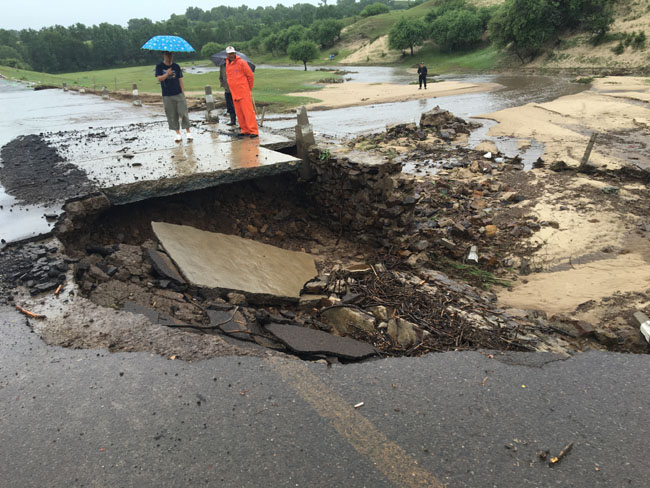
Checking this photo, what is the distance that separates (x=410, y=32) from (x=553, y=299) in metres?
64.7

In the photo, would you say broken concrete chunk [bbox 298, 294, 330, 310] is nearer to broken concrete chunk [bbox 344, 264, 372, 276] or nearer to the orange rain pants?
broken concrete chunk [bbox 344, 264, 372, 276]

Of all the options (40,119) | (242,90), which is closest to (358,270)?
(242,90)

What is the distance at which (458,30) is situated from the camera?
54875 millimetres

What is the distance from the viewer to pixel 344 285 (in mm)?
Result: 5914

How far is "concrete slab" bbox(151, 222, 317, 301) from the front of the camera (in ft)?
17.5

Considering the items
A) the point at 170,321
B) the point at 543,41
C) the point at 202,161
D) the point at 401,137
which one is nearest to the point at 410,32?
the point at 543,41

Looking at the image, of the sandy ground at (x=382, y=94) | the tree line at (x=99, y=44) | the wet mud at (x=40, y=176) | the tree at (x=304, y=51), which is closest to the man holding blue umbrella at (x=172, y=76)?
the wet mud at (x=40, y=176)

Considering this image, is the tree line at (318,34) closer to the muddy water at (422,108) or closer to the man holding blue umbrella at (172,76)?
the muddy water at (422,108)

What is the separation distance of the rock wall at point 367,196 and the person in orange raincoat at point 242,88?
5.34ft

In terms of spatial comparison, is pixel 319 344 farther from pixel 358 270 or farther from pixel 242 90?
pixel 242 90

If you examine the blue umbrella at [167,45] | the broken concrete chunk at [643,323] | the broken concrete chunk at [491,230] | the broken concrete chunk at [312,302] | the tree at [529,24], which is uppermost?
the tree at [529,24]

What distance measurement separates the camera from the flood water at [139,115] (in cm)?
578

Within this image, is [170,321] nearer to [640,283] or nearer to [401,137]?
[640,283]

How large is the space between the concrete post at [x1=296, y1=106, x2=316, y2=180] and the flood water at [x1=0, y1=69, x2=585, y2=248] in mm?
4537
